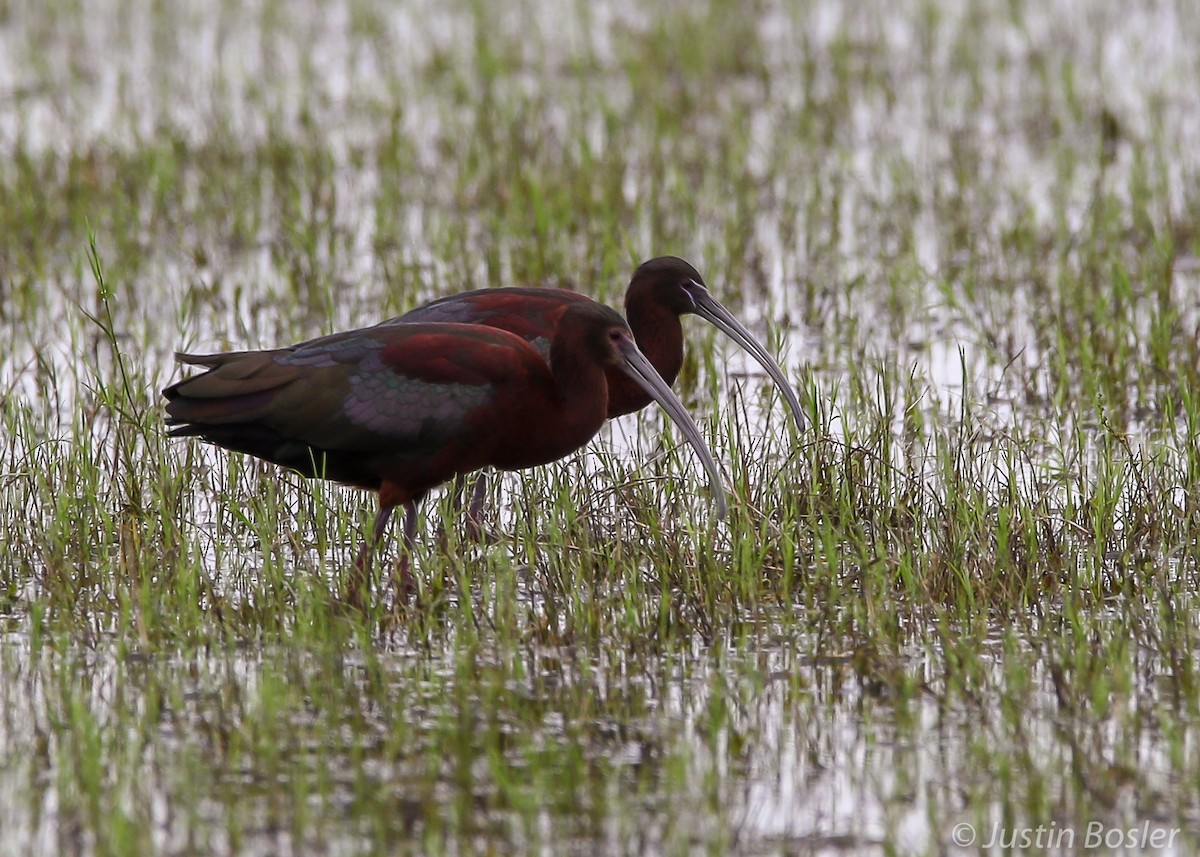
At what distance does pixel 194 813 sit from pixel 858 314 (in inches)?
170

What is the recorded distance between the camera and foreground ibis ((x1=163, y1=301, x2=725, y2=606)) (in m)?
5.25

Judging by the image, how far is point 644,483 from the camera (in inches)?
222

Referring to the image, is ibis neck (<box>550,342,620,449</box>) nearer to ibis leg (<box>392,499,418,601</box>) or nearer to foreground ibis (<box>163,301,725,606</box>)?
foreground ibis (<box>163,301,725,606</box>)

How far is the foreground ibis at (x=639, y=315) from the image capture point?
586cm

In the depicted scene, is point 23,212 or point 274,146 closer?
point 23,212

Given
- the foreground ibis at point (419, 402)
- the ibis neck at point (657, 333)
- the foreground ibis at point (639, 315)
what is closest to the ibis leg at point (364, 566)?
the foreground ibis at point (419, 402)

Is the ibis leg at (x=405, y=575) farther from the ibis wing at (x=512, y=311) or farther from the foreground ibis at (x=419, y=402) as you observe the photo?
the ibis wing at (x=512, y=311)

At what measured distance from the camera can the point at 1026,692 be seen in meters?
4.22

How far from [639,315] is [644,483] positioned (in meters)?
0.72

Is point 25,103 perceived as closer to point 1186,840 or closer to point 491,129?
point 491,129

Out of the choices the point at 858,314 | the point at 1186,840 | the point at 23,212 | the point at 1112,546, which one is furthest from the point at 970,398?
the point at 23,212
